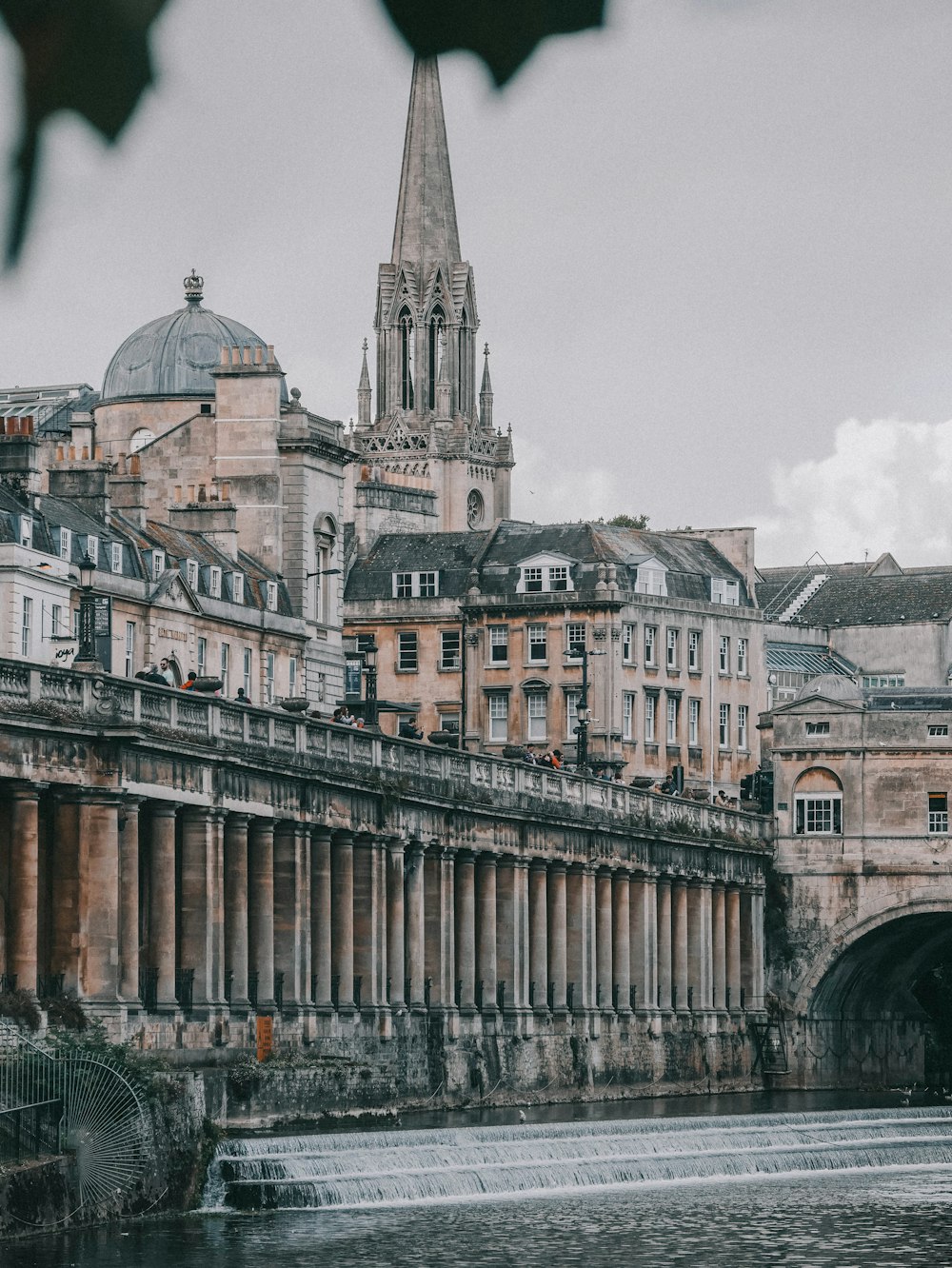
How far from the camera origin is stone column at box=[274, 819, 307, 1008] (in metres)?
66.7

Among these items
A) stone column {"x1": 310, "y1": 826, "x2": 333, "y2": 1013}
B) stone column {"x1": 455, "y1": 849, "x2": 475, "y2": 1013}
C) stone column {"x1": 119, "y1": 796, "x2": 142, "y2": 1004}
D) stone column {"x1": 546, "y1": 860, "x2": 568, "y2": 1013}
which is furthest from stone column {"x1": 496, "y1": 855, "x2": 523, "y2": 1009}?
stone column {"x1": 119, "y1": 796, "x2": 142, "y2": 1004}

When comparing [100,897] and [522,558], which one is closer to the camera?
[100,897]

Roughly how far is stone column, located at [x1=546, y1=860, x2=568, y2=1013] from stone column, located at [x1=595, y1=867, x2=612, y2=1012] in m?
2.93

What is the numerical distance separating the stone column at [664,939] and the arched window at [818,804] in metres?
11.3

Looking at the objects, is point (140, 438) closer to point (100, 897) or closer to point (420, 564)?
point (420, 564)

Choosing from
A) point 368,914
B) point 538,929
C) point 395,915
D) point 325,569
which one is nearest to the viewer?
point 368,914

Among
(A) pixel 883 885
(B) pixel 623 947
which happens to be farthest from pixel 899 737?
(B) pixel 623 947

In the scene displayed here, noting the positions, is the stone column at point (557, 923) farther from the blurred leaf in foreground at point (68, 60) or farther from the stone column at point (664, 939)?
the blurred leaf in foreground at point (68, 60)

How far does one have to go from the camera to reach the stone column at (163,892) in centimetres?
5853

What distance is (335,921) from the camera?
7119 cm

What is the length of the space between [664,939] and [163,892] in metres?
42.2

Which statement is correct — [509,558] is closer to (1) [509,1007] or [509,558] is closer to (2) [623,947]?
(2) [623,947]

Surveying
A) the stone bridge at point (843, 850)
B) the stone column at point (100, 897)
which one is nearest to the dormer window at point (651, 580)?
the stone bridge at point (843, 850)

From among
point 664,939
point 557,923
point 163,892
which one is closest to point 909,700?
point 664,939
